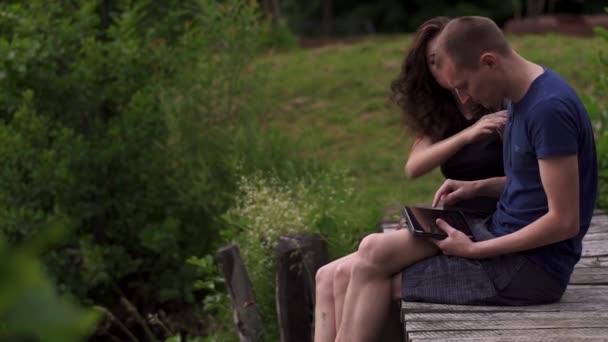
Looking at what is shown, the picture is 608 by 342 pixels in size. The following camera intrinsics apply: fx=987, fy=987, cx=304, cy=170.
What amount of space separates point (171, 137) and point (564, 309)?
5087 mm

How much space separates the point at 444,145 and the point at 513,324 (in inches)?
41.0

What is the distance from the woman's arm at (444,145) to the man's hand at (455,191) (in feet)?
0.33

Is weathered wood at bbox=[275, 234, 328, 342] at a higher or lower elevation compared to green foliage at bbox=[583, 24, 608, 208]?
lower

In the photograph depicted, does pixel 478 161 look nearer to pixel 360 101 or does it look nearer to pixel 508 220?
pixel 508 220

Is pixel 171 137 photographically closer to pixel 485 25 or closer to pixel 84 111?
pixel 84 111

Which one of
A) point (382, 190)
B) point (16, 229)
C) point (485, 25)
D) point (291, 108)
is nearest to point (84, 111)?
point (16, 229)

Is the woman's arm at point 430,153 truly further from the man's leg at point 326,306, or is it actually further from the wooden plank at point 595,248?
the wooden plank at point 595,248

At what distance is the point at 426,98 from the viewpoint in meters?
4.06

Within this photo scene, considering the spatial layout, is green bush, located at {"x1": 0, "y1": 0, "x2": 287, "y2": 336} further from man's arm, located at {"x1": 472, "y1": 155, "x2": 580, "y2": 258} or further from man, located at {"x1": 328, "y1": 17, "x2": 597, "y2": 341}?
man's arm, located at {"x1": 472, "y1": 155, "x2": 580, "y2": 258}

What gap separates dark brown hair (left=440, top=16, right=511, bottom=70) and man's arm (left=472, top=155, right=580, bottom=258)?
14.3 inches

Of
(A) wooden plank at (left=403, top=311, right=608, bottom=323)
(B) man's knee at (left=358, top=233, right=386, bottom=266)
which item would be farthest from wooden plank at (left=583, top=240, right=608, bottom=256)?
(B) man's knee at (left=358, top=233, right=386, bottom=266)

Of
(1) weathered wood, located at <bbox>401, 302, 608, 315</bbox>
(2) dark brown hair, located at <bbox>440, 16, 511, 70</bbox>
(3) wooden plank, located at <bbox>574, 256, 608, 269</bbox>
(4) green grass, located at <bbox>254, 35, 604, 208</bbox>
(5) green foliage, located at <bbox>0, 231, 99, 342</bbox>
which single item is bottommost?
(4) green grass, located at <bbox>254, 35, 604, 208</bbox>

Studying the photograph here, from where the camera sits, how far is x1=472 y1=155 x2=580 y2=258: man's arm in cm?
288

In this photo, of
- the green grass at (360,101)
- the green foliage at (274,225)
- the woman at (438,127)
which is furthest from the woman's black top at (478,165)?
the green grass at (360,101)
